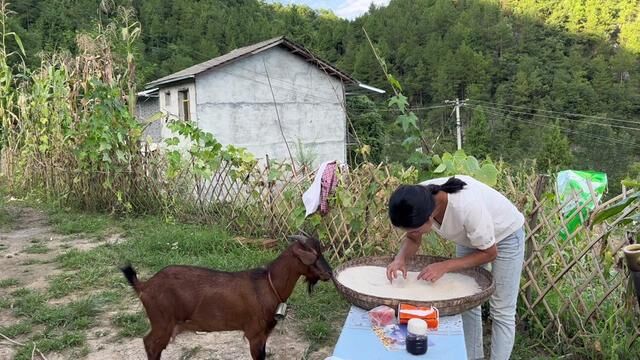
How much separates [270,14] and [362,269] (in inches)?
1205

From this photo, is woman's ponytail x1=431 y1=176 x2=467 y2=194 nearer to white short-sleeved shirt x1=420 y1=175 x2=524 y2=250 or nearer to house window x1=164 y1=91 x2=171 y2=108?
white short-sleeved shirt x1=420 y1=175 x2=524 y2=250

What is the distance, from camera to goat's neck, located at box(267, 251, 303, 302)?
1.96 metres

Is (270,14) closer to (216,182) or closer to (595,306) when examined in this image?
(216,182)

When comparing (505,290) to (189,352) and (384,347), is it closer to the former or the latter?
(384,347)

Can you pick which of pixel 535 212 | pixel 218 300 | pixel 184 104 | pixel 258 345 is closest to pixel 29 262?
pixel 218 300

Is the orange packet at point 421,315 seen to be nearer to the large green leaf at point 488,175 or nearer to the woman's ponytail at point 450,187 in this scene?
the woman's ponytail at point 450,187

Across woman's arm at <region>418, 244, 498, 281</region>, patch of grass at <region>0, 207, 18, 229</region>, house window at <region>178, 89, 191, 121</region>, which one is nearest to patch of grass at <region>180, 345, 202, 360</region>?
woman's arm at <region>418, 244, 498, 281</region>

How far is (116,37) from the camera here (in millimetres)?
5719

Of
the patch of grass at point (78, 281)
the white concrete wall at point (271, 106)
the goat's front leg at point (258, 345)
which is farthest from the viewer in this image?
the white concrete wall at point (271, 106)

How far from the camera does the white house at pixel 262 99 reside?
1420 centimetres

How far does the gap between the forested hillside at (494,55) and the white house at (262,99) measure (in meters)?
8.48

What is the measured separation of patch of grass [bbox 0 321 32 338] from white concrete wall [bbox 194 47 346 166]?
11.2 metres

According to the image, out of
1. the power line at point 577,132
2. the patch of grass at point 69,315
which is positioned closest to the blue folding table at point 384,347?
the patch of grass at point 69,315

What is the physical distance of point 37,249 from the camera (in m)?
4.41
